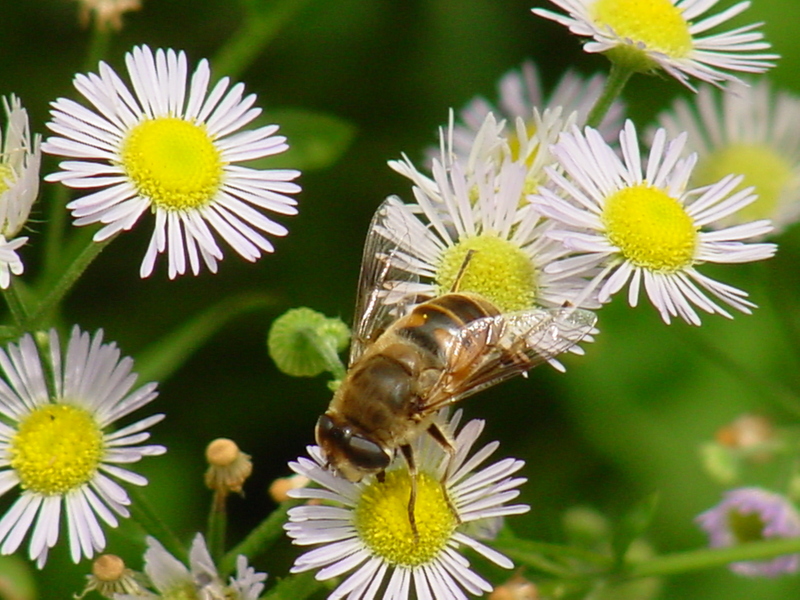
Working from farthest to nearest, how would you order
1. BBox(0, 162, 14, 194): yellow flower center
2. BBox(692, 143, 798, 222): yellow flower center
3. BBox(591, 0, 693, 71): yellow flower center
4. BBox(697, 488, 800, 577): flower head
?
1. BBox(692, 143, 798, 222): yellow flower center
2. BBox(697, 488, 800, 577): flower head
3. BBox(591, 0, 693, 71): yellow flower center
4. BBox(0, 162, 14, 194): yellow flower center

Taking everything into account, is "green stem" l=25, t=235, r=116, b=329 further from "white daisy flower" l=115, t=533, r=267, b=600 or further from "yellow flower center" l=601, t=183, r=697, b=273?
"yellow flower center" l=601, t=183, r=697, b=273

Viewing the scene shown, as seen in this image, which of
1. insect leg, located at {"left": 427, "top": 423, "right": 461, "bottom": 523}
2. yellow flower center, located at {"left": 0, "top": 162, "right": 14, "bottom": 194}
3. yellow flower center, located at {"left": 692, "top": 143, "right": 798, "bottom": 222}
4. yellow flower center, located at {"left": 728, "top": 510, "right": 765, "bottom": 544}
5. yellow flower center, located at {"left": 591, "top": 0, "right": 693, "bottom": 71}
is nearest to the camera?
insect leg, located at {"left": 427, "top": 423, "right": 461, "bottom": 523}

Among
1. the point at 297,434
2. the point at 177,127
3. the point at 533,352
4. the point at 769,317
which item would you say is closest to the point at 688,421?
the point at 769,317

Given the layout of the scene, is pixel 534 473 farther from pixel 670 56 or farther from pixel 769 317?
pixel 670 56

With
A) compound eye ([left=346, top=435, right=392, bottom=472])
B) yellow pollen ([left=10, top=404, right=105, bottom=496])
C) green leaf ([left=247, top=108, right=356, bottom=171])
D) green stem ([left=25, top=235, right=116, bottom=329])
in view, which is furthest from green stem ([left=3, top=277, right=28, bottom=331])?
green leaf ([left=247, top=108, right=356, bottom=171])

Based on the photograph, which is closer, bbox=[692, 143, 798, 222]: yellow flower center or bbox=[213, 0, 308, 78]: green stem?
bbox=[213, 0, 308, 78]: green stem

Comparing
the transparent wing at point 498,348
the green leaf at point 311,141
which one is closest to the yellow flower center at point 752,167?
the green leaf at point 311,141
